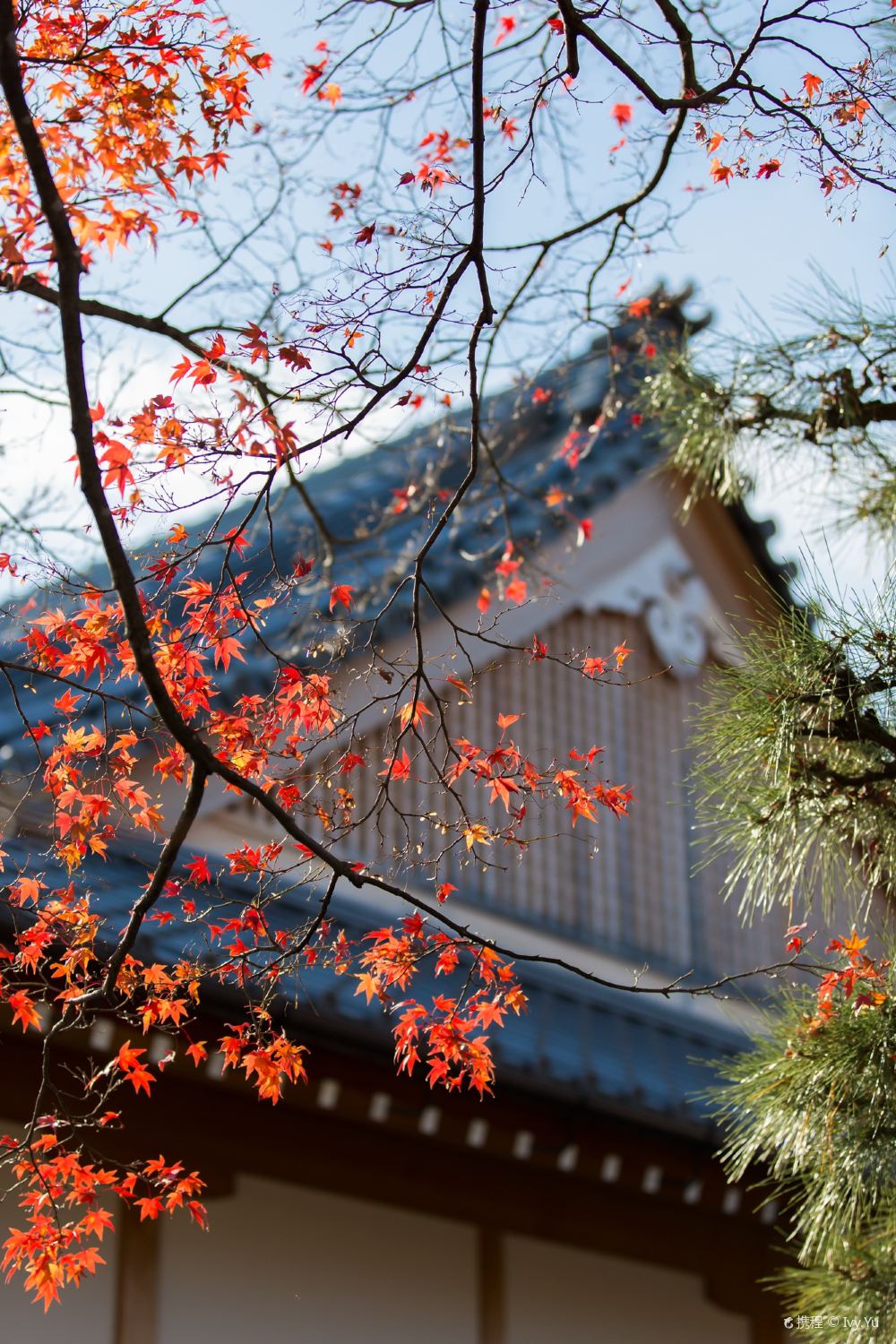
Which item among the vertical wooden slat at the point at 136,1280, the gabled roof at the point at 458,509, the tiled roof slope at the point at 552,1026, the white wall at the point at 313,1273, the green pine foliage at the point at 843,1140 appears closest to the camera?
the green pine foliage at the point at 843,1140

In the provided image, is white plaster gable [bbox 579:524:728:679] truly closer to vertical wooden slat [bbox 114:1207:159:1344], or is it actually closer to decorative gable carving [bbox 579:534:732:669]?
decorative gable carving [bbox 579:534:732:669]

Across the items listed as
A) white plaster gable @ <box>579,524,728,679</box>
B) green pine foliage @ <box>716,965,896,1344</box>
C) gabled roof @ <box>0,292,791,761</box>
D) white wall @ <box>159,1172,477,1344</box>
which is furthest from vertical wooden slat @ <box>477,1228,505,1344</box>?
white plaster gable @ <box>579,524,728,679</box>

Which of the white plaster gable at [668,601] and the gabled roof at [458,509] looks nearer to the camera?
the gabled roof at [458,509]

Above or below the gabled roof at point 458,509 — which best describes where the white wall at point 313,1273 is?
below

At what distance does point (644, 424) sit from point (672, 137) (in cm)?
374

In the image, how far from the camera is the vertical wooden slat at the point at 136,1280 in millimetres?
4152

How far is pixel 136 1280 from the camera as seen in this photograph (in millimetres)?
4199

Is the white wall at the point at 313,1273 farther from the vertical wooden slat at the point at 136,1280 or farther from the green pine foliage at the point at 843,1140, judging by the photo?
the green pine foliage at the point at 843,1140

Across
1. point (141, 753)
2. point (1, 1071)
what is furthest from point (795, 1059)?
point (141, 753)

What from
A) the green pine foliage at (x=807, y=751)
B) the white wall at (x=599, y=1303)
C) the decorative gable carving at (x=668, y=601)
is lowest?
the white wall at (x=599, y=1303)

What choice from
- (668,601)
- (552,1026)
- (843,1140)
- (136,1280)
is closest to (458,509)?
(668,601)

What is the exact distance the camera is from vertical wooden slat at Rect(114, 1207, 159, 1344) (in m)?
4.15

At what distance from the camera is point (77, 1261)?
3.04 meters

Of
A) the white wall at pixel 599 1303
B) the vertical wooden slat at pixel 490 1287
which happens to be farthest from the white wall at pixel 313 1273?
the white wall at pixel 599 1303
